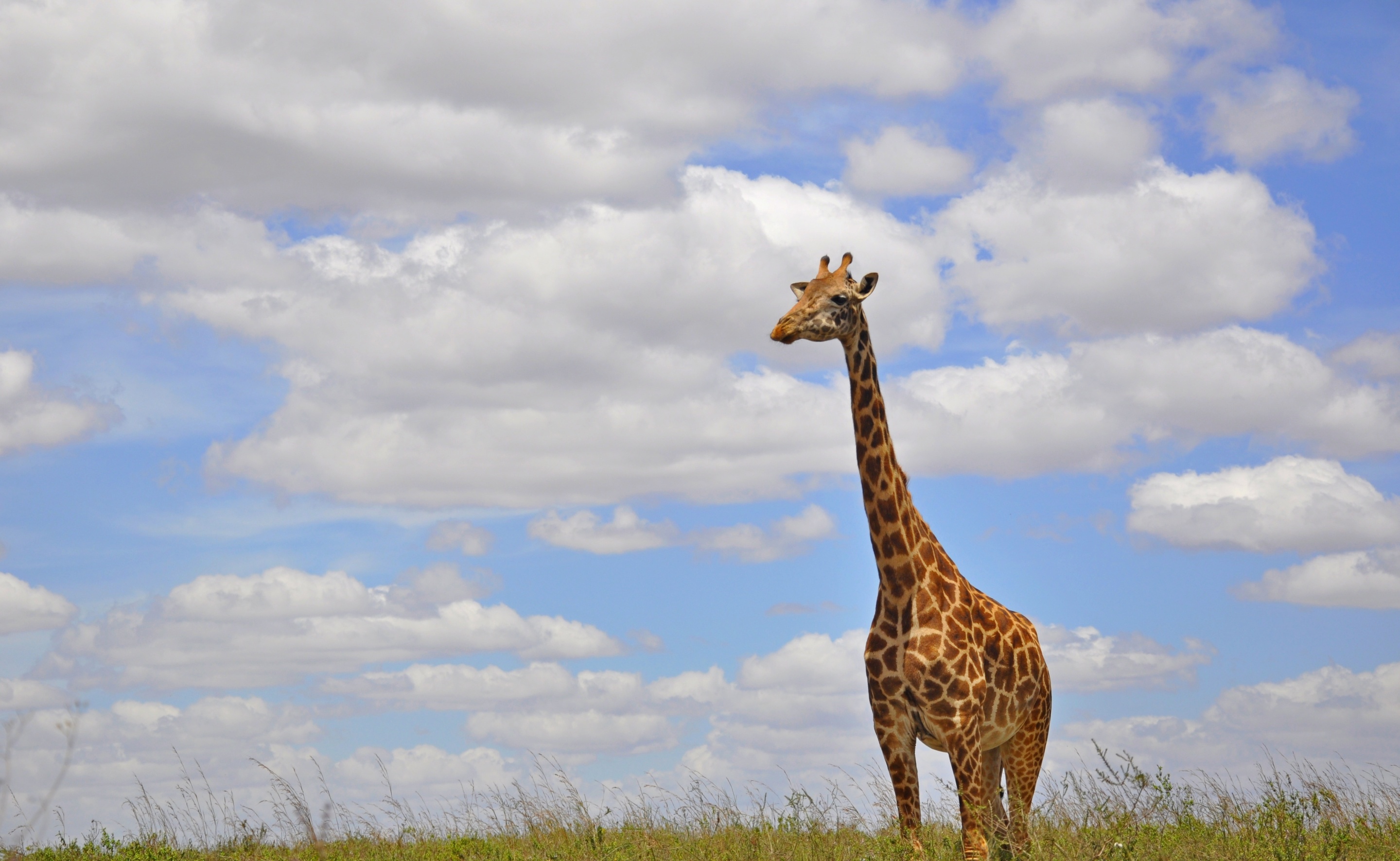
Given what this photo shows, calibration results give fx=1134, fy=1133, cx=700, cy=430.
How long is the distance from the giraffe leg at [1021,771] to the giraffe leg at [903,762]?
1.76 meters

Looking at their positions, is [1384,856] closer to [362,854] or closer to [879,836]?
[879,836]

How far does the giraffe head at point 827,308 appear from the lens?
415 inches

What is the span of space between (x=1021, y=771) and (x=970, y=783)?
6.64ft

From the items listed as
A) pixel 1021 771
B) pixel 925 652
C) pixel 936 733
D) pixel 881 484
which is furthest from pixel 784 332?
pixel 1021 771

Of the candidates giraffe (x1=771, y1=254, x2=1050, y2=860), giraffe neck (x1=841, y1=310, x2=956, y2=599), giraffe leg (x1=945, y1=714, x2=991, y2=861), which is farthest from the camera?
giraffe neck (x1=841, y1=310, x2=956, y2=599)

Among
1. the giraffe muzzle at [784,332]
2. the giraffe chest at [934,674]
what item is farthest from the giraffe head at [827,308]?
the giraffe chest at [934,674]

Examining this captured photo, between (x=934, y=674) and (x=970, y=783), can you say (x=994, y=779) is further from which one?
(x=934, y=674)

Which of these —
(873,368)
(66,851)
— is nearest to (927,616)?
(873,368)

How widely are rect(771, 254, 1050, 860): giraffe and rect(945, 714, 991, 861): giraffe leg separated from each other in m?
0.01

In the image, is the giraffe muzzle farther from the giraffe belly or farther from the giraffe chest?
the giraffe belly

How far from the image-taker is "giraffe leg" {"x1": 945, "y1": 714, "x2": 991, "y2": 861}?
393 inches

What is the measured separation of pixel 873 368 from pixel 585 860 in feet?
19.0

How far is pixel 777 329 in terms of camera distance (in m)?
10.4

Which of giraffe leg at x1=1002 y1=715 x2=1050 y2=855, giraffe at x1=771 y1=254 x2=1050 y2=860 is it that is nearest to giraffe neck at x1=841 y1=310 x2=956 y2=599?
giraffe at x1=771 y1=254 x2=1050 y2=860
